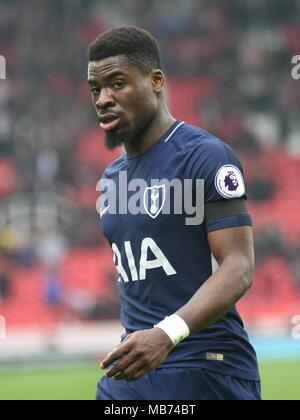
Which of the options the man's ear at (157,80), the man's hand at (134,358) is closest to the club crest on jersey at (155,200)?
the man's ear at (157,80)

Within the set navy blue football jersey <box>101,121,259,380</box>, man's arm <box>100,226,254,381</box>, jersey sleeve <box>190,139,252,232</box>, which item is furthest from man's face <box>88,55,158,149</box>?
man's arm <box>100,226,254,381</box>

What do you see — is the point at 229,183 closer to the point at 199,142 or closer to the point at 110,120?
the point at 199,142

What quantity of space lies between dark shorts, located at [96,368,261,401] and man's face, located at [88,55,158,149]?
98 cm

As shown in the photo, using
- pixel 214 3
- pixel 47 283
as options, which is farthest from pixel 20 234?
pixel 214 3

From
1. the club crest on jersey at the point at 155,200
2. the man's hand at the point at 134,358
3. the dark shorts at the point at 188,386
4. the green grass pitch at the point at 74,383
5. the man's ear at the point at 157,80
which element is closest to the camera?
the man's hand at the point at 134,358

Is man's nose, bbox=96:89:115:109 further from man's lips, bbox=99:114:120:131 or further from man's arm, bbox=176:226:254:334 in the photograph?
man's arm, bbox=176:226:254:334

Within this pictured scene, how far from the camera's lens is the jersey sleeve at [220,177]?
3744mm

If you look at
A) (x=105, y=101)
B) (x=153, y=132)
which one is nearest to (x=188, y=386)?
(x=153, y=132)

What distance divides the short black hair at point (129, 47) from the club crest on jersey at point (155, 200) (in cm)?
49

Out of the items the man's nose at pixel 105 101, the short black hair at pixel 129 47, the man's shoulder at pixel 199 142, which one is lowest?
the man's shoulder at pixel 199 142

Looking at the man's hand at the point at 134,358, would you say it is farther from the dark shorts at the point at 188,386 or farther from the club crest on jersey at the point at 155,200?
the club crest on jersey at the point at 155,200

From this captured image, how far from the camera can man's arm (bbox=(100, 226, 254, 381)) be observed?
3.36 metres

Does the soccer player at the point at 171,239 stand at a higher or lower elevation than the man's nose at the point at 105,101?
lower
